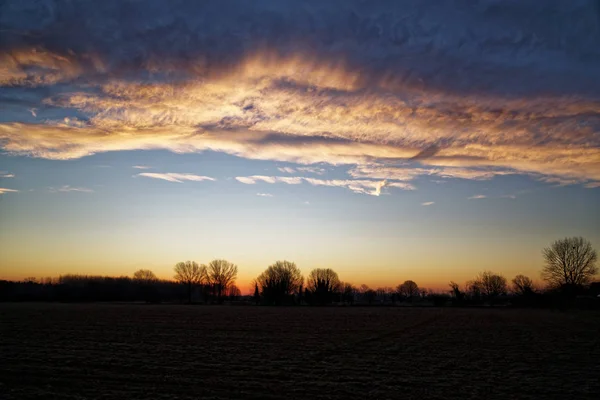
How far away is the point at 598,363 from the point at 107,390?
21.2m

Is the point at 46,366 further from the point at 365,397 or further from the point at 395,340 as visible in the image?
the point at 395,340

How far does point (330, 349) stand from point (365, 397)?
37.8 feet

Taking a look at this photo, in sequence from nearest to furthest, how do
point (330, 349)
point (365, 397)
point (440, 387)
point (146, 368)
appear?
1. point (365, 397)
2. point (440, 387)
3. point (146, 368)
4. point (330, 349)

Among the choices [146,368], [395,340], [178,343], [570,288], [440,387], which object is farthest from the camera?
[570,288]

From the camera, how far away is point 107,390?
566 inches

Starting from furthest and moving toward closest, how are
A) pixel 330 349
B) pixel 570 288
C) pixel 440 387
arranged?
pixel 570 288, pixel 330 349, pixel 440 387

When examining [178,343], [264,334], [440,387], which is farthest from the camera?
[264,334]

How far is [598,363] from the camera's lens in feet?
67.9

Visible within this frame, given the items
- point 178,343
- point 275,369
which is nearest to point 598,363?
point 275,369

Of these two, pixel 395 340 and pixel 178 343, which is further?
pixel 395 340

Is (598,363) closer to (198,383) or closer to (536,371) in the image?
(536,371)

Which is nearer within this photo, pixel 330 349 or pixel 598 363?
pixel 598 363

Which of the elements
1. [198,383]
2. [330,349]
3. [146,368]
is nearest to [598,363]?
[330,349]

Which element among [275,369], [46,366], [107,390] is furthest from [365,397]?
[46,366]
